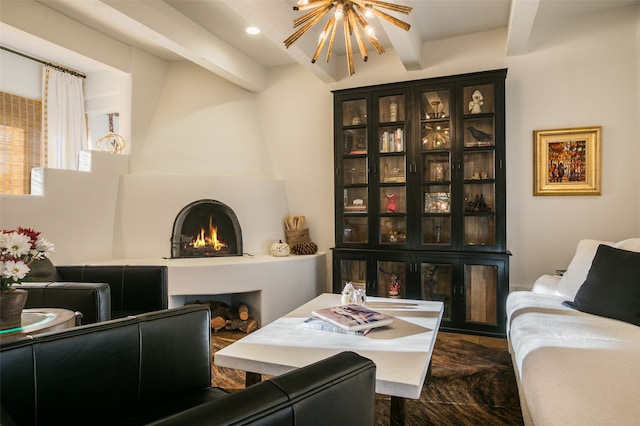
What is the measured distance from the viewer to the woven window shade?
12.8ft

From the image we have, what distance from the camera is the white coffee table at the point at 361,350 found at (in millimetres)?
1452

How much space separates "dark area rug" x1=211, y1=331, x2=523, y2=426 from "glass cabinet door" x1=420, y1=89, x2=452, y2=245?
3.39 feet

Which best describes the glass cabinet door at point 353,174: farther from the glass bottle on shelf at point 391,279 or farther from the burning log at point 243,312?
the burning log at point 243,312

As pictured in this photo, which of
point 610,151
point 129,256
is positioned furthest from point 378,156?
point 129,256

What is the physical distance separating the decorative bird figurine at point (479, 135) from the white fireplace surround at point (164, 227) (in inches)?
77.9

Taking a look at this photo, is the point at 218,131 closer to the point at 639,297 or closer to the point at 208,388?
the point at 208,388

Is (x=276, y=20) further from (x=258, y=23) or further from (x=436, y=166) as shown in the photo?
(x=436, y=166)

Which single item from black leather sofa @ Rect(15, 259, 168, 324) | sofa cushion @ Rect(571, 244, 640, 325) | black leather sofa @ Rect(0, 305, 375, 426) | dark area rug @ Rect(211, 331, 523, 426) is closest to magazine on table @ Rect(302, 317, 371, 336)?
dark area rug @ Rect(211, 331, 523, 426)

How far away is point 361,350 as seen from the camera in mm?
1687

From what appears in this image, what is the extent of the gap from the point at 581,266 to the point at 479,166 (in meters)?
1.30

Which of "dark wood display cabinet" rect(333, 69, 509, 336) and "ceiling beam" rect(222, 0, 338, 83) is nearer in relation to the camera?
"ceiling beam" rect(222, 0, 338, 83)

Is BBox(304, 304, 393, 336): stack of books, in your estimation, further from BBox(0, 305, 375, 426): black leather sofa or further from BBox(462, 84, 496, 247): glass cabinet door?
BBox(462, 84, 496, 247): glass cabinet door

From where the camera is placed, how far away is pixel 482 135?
3.56 m

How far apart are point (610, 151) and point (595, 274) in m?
1.62
